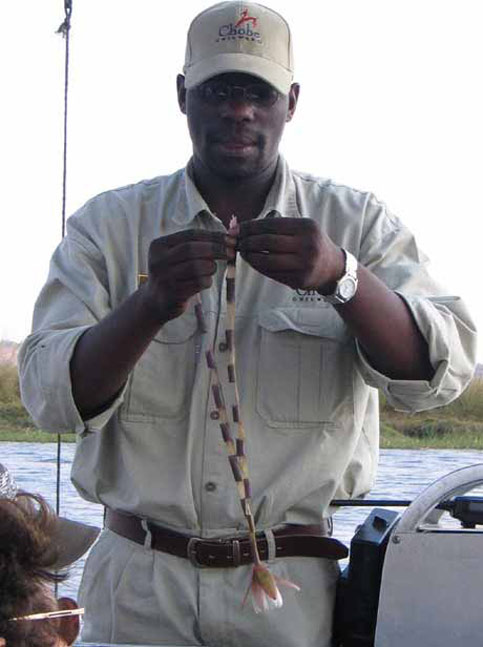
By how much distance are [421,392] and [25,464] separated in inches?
198

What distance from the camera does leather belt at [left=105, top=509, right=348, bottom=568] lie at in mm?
3426

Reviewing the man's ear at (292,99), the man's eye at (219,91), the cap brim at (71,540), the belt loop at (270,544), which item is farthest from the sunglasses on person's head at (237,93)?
the cap brim at (71,540)

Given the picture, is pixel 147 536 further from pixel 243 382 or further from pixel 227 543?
pixel 243 382

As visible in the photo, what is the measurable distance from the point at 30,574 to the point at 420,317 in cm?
129

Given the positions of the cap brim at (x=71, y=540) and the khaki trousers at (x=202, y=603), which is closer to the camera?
the cap brim at (x=71, y=540)

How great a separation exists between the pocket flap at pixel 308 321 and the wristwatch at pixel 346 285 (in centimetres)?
33

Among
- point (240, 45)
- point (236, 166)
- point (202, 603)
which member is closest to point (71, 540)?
point (202, 603)

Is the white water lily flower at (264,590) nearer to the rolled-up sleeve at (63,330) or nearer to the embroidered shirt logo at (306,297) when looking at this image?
the rolled-up sleeve at (63,330)

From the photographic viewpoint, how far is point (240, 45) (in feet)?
11.5

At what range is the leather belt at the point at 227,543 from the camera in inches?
135

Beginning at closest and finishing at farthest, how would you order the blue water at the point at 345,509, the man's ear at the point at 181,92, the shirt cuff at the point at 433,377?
the shirt cuff at the point at 433,377 < the man's ear at the point at 181,92 < the blue water at the point at 345,509

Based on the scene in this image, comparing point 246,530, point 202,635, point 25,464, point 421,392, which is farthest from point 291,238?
point 25,464

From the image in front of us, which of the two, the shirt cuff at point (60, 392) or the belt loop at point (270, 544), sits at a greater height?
the shirt cuff at point (60, 392)

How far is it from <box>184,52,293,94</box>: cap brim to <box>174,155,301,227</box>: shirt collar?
0.22 meters
